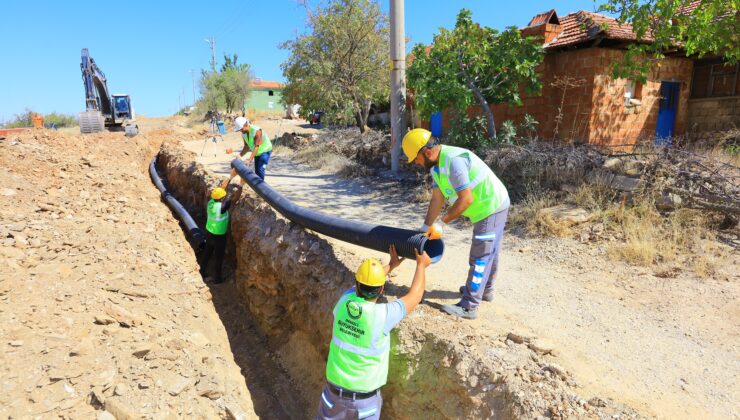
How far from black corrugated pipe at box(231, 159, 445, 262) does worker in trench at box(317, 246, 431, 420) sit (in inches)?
19.3

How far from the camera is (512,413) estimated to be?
263 cm

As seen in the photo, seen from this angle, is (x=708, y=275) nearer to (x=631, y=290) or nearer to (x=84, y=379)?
(x=631, y=290)

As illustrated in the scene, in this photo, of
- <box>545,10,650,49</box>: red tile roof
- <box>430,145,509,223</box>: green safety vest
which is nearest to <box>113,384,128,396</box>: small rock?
<box>430,145,509,223</box>: green safety vest

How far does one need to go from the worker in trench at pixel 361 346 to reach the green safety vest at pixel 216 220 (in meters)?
4.70

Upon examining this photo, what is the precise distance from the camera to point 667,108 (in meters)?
11.0

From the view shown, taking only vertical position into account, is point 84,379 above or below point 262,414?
above

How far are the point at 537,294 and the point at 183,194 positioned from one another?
8.71 m

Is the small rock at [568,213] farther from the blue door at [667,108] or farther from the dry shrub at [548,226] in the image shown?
the blue door at [667,108]

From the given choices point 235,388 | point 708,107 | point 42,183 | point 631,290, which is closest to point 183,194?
point 42,183

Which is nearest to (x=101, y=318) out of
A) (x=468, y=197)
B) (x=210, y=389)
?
(x=210, y=389)

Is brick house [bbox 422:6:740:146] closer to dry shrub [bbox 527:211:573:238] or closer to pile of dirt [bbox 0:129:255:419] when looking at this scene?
dry shrub [bbox 527:211:573:238]

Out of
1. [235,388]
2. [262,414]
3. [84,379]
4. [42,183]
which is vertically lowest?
[262,414]

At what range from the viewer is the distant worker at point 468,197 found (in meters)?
3.21

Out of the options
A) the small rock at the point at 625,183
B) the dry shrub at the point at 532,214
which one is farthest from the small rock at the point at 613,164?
the dry shrub at the point at 532,214
